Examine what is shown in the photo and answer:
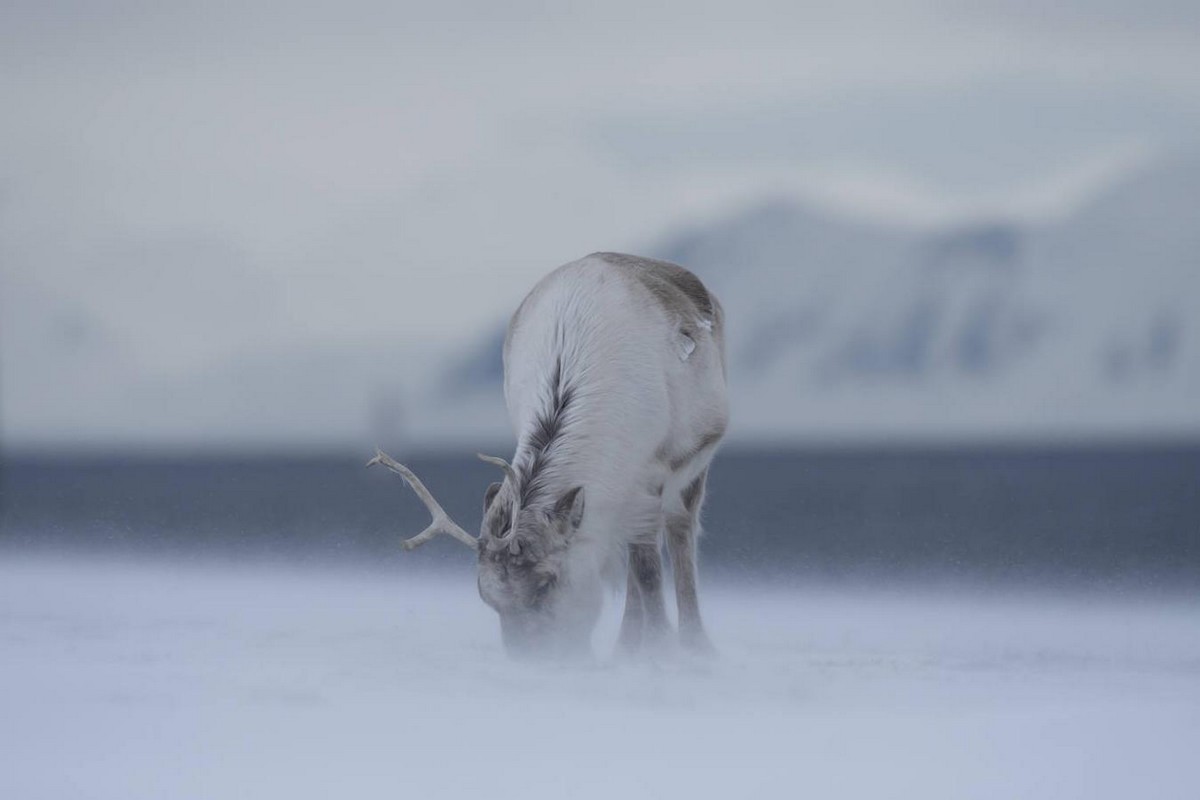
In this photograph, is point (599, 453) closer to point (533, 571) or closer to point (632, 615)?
point (533, 571)

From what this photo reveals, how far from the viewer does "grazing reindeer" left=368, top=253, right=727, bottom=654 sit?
5.93 m

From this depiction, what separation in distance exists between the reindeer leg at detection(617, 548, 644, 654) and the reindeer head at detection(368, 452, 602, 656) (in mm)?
734

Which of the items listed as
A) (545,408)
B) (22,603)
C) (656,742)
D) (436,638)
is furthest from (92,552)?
(656,742)

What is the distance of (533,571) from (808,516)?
871cm

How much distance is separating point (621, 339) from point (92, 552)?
193 inches

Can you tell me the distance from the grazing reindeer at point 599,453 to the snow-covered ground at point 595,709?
324mm

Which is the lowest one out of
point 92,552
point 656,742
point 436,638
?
point 656,742

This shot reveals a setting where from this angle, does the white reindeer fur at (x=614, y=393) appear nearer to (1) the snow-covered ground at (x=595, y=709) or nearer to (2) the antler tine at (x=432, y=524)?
(2) the antler tine at (x=432, y=524)

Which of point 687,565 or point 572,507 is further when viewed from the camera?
point 687,565

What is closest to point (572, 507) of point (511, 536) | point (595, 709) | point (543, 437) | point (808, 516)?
point (511, 536)

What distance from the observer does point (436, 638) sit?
23.4ft

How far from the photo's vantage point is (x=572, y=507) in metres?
5.99

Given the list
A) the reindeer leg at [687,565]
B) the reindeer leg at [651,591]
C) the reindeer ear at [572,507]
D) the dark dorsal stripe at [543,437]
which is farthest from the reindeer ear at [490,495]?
the reindeer leg at [687,565]

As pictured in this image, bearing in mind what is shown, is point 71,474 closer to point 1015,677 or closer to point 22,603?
point 22,603
